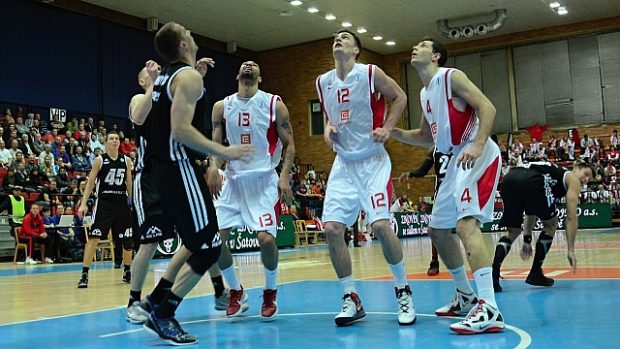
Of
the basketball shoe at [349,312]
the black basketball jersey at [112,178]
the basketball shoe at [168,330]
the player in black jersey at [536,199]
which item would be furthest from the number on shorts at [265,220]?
the black basketball jersey at [112,178]

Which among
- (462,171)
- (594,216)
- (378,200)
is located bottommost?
(594,216)

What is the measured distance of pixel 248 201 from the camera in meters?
5.74

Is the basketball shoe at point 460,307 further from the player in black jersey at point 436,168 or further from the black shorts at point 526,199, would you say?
the black shorts at point 526,199

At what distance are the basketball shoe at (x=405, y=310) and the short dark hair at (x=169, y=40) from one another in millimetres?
2403

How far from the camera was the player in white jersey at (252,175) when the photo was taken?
5.59m

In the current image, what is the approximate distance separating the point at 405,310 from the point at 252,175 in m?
1.83

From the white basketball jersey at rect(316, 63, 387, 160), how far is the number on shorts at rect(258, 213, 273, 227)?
2.72 feet

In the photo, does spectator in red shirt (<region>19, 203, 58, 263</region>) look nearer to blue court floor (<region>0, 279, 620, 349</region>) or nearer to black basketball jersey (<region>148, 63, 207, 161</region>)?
blue court floor (<region>0, 279, 620, 349</region>)

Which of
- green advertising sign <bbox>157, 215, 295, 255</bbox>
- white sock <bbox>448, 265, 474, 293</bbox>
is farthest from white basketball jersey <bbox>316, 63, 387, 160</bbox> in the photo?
green advertising sign <bbox>157, 215, 295, 255</bbox>

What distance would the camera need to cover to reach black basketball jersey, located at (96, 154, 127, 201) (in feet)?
29.7

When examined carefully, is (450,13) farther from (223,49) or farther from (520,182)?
(520,182)

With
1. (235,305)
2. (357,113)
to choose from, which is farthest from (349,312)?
(357,113)

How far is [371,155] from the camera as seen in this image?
5340mm

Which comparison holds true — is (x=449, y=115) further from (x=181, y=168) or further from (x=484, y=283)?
(x=181, y=168)
